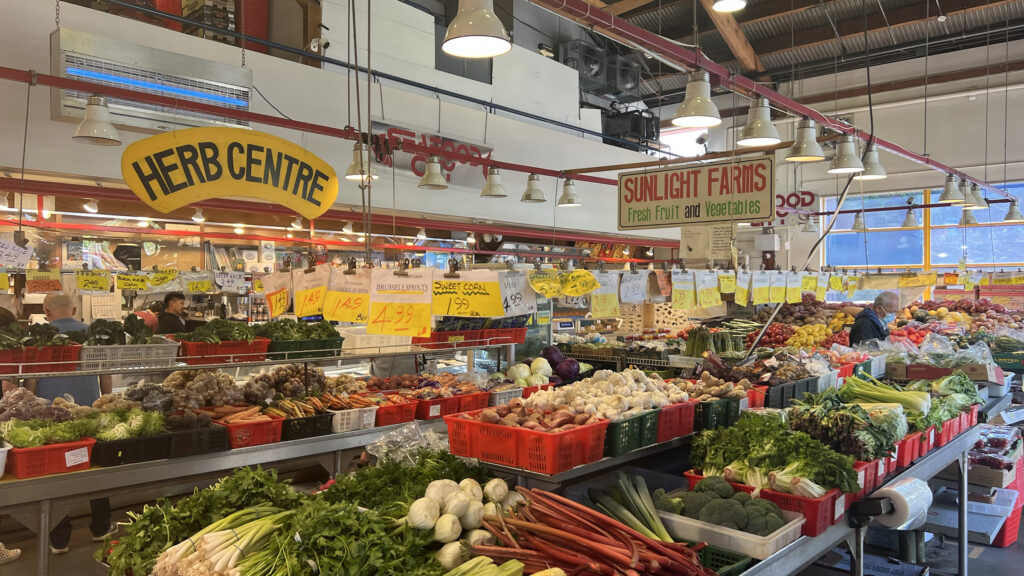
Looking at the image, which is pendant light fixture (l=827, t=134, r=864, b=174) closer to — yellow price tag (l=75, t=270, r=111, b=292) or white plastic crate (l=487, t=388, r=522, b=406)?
white plastic crate (l=487, t=388, r=522, b=406)

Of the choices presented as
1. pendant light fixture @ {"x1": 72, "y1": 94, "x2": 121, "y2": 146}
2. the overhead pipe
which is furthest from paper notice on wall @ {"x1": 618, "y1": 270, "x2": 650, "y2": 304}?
pendant light fixture @ {"x1": 72, "y1": 94, "x2": 121, "y2": 146}

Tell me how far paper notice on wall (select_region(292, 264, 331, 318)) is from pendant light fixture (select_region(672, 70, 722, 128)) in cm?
281

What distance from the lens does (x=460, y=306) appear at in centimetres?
503

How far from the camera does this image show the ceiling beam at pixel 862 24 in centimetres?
969

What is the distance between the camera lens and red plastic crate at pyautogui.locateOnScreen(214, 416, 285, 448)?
15.0ft

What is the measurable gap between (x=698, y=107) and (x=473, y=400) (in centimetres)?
305

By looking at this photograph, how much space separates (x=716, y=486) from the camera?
3078 millimetres

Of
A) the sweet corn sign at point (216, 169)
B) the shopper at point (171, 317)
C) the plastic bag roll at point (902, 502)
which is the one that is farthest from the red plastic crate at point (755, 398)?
the shopper at point (171, 317)

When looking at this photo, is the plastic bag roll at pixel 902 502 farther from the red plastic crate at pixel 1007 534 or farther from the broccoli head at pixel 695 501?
the red plastic crate at pixel 1007 534

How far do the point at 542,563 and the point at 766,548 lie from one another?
983 millimetres

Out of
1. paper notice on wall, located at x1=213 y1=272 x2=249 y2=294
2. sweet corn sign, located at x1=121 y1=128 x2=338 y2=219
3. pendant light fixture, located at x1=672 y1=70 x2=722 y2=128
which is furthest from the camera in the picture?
paper notice on wall, located at x1=213 y1=272 x2=249 y2=294

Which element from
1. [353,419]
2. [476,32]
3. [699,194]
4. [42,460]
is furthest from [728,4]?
[42,460]

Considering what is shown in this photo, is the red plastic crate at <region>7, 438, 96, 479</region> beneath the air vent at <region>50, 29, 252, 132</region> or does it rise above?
beneath

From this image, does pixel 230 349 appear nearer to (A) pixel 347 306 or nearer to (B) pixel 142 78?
(A) pixel 347 306
